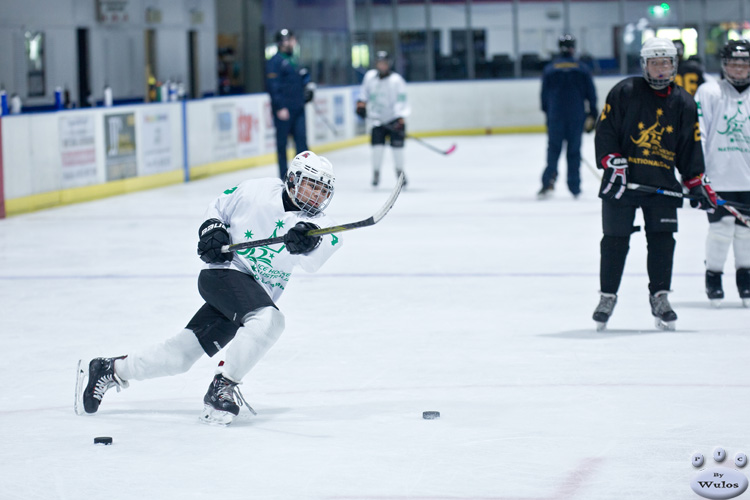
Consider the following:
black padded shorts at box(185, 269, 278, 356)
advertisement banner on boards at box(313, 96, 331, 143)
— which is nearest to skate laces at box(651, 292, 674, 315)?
black padded shorts at box(185, 269, 278, 356)

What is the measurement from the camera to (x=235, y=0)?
2431 cm

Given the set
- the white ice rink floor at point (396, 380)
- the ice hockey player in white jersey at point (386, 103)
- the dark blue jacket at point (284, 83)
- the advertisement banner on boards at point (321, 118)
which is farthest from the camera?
the advertisement banner on boards at point (321, 118)

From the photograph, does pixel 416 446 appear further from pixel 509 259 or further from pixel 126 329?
pixel 509 259

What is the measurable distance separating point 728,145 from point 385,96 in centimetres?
700

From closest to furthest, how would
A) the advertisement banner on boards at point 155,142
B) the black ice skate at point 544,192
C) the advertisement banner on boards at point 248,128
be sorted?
the black ice skate at point 544,192 < the advertisement banner on boards at point 155,142 < the advertisement banner on boards at point 248,128

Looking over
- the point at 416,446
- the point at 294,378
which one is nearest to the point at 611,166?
the point at 294,378

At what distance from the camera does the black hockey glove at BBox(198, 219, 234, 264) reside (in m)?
4.00

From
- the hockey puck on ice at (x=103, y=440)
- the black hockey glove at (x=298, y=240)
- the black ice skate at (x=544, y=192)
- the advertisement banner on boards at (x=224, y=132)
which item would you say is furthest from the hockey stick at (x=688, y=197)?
the advertisement banner on boards at (x=224, y=132)

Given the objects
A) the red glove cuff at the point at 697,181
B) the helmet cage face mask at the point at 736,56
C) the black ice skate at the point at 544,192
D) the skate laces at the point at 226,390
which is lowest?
the skate laces at the point at 226,390

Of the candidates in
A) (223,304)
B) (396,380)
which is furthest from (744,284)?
(223,304)

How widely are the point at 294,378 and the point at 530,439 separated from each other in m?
1.21

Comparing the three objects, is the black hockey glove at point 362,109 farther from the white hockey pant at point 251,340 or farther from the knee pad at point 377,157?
the white hockey pant at point 251,340

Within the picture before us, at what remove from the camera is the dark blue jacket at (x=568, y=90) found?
1133 cm

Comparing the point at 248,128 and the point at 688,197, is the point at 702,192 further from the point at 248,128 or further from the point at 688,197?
the point at 248,128
